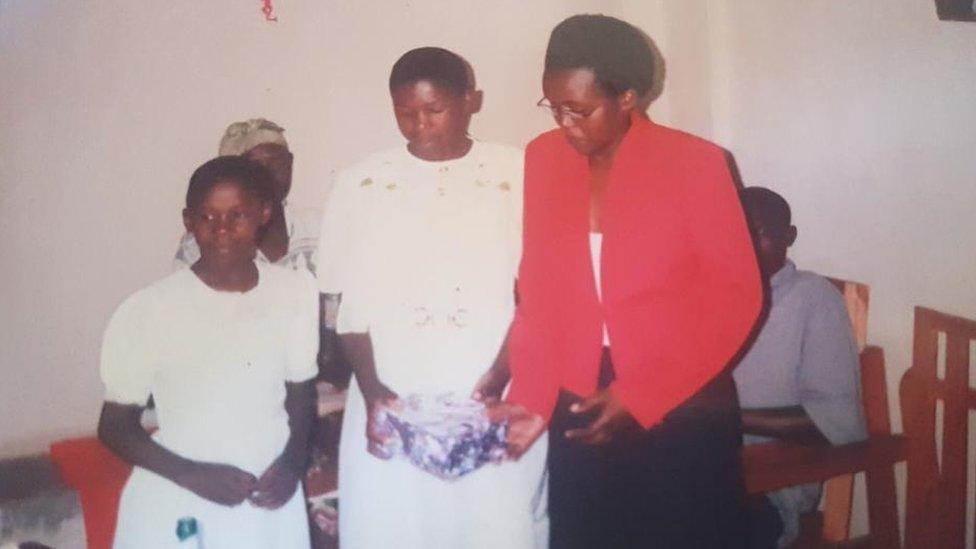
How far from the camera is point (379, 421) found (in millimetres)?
1313

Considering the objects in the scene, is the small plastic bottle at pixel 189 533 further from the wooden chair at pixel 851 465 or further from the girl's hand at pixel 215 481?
the wooden chair at pixel 851 465

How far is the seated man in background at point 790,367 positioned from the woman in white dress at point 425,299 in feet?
1.51

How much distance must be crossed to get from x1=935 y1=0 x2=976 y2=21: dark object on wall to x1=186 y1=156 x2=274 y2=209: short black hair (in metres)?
1.00

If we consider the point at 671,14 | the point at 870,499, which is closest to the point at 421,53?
the point at 671,14

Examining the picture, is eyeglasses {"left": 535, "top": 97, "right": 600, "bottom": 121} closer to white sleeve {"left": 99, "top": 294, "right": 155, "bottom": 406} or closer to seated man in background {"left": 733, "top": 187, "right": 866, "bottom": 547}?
seated man in background {"left": 733, "top": 187, "right": 866, "bottom": 547}

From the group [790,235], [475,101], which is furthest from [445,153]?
[790,235]

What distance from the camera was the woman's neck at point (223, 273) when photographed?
1225 mm

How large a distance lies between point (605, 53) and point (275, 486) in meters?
0.75

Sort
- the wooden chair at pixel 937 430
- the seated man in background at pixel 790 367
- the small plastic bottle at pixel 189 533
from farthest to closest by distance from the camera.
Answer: the seated man in background at pixel 790 367
the wooden chair at pixel 937 430
the small plastic bottle at pixel 189 533

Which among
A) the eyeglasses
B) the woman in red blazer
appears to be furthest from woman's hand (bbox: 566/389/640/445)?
the eyeglasses

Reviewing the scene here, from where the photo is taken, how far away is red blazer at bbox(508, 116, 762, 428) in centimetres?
124

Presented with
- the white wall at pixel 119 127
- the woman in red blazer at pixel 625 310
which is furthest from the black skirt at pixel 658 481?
the white wall at pixel 119 127

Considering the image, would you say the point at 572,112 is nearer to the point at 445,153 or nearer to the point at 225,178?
the point at 445,153

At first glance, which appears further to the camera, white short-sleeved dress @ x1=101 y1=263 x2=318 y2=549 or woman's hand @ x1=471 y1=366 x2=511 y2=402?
woman's hand @ x1=471 y1=366 x2=511 y2=402
